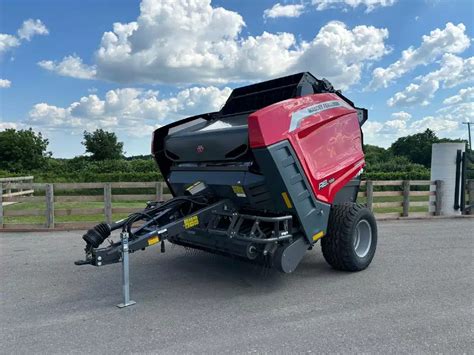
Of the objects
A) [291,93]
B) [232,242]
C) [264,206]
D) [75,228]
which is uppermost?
[291,93]

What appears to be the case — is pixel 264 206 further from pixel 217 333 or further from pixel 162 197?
pixel 162 197

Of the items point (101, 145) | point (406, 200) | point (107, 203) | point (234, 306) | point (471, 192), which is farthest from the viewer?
point (101, 145)

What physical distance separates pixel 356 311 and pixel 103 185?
6.79 m

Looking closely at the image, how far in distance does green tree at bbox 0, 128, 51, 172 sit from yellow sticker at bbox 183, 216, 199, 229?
36294 millimetres

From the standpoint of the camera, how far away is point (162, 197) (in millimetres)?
9445

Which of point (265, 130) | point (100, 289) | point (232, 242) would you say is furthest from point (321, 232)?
point (100, 289)

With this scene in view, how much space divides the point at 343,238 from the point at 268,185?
1414mm

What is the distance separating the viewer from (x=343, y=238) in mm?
5047

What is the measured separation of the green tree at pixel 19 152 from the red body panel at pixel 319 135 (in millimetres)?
36498

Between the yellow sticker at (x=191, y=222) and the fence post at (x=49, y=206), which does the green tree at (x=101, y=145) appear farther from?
the yellow sticker at (x=191, y=222)

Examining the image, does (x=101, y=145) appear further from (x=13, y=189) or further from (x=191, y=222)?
(x=191, y=222)

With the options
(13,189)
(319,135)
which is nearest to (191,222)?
(319,135)

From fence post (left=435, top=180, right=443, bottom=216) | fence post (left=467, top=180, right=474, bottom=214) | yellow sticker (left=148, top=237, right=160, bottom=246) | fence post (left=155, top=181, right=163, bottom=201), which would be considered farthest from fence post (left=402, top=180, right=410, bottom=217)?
yellow sticker (left=148, top=237, right=160, bottom=246)

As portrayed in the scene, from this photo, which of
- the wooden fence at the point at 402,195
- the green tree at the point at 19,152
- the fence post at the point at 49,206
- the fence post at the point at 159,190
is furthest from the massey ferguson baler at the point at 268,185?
the green tree at the point at 19,152
